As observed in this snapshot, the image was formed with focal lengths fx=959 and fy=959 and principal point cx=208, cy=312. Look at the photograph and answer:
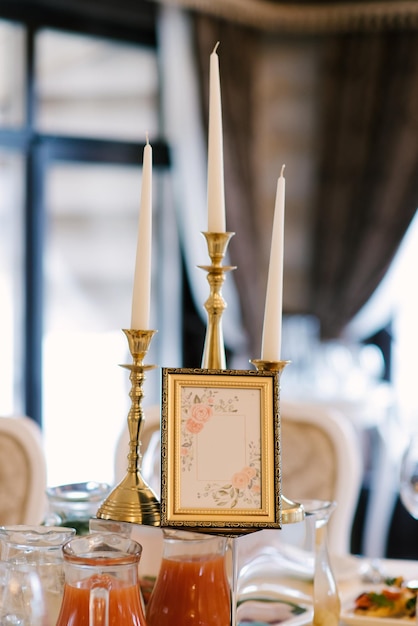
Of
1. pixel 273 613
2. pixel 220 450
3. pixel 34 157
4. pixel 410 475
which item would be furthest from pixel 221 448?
pixel 34 157

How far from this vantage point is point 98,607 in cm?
83

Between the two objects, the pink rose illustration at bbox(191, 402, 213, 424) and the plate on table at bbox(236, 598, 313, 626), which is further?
the plate on table at bbox(236, 598, 313, 626)

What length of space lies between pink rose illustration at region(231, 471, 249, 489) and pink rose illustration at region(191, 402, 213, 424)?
62 millimetres

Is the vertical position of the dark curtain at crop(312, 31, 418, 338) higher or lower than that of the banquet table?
higher

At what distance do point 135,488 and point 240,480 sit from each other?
0.39 ft

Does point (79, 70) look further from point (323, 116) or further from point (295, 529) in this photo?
point (295, 529)

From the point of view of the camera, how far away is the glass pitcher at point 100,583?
32.6 inches

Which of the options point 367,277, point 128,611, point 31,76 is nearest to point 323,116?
point 367,277

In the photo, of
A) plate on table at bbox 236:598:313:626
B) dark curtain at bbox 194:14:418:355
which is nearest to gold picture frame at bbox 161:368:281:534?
plate on table at bbox 236:598:313:626

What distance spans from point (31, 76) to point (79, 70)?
0.27 meters

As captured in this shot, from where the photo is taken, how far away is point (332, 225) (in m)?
4.70

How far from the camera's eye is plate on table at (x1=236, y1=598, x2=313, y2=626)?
112cm

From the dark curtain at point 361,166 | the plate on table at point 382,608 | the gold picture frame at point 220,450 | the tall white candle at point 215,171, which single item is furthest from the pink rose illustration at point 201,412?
the dark curtain at point 361,166

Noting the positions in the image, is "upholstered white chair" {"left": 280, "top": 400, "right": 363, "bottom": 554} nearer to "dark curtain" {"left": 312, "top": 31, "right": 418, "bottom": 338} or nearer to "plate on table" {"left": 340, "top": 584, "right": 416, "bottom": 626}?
"plate on table" {"left": 340, "top": 584, "right": 416, "bottom": 626}
